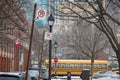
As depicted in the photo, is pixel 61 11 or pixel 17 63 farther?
pixel 17 63

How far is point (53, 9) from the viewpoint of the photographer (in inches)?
1089

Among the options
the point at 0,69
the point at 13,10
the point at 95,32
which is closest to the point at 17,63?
the point at 0,69

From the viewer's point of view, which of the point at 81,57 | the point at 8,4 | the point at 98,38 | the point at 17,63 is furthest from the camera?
the point at 81,57

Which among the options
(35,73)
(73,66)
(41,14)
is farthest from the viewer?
(73,66)

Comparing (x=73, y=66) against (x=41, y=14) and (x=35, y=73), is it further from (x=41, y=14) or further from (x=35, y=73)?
(x=41, y=14)

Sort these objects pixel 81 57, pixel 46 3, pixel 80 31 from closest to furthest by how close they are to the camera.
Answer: pixel 46 3 → pixel 80 31 → pixel 81 57

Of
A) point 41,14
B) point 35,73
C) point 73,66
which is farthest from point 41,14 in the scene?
point 73,66

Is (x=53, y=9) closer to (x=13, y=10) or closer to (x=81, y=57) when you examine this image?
(x=13, y=10)

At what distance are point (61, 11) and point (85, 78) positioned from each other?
14.9 ft

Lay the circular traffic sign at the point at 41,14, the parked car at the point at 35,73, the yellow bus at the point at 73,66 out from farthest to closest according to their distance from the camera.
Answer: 1. the yellow bus at the point at 73,66
2. the parked car at the point at 35,73
3. the circular traffic sign at the point at 41,14

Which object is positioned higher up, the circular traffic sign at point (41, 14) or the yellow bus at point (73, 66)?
the circular traffic sign at point (41, 14)

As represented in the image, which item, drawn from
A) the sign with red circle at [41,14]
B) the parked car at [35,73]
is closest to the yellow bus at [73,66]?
the parked car at [35,73]

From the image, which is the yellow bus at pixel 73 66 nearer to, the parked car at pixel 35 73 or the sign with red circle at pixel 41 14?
the parked car at pixel 35 73

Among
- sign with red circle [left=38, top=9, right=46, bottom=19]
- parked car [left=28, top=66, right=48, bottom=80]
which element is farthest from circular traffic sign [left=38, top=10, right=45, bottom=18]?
parked car [left=28, top=66, right=48, bottom=80]
